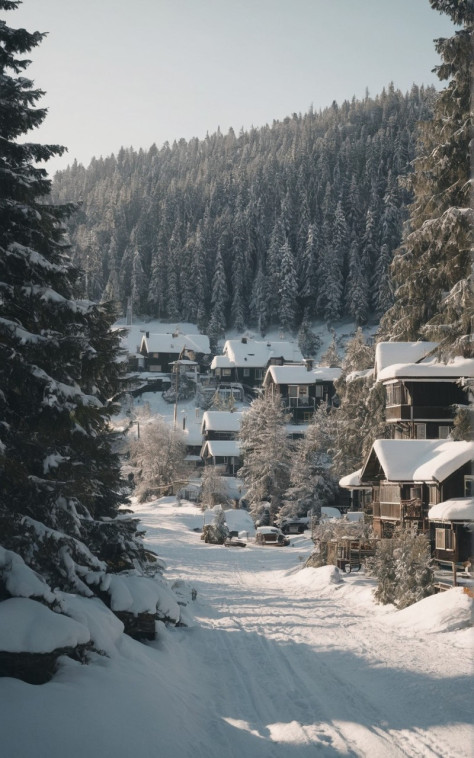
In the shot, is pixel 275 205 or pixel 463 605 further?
pixel 275 205

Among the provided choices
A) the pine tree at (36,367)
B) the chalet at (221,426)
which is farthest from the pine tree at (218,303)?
the pine tree at (36,367)

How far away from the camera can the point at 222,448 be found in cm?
7638

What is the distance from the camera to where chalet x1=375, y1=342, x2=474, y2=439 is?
108 ft

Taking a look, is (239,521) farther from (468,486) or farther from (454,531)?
(454,531)

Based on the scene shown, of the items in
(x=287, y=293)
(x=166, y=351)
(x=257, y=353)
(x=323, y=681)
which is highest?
(x=287, y=293)

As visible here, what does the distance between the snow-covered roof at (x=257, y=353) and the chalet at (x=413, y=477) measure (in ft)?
224

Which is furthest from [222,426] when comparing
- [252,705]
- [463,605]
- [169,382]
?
[252,705]

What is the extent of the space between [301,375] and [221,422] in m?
11.1

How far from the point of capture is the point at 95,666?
10.4m

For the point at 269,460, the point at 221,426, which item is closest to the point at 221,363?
the point at 221,426

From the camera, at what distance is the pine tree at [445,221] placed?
24.5m

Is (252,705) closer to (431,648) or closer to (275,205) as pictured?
(431,648)

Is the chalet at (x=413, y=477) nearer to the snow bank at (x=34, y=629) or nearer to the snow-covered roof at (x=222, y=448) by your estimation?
the snow bank at (x=34, y=629)

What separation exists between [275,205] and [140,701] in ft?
493
